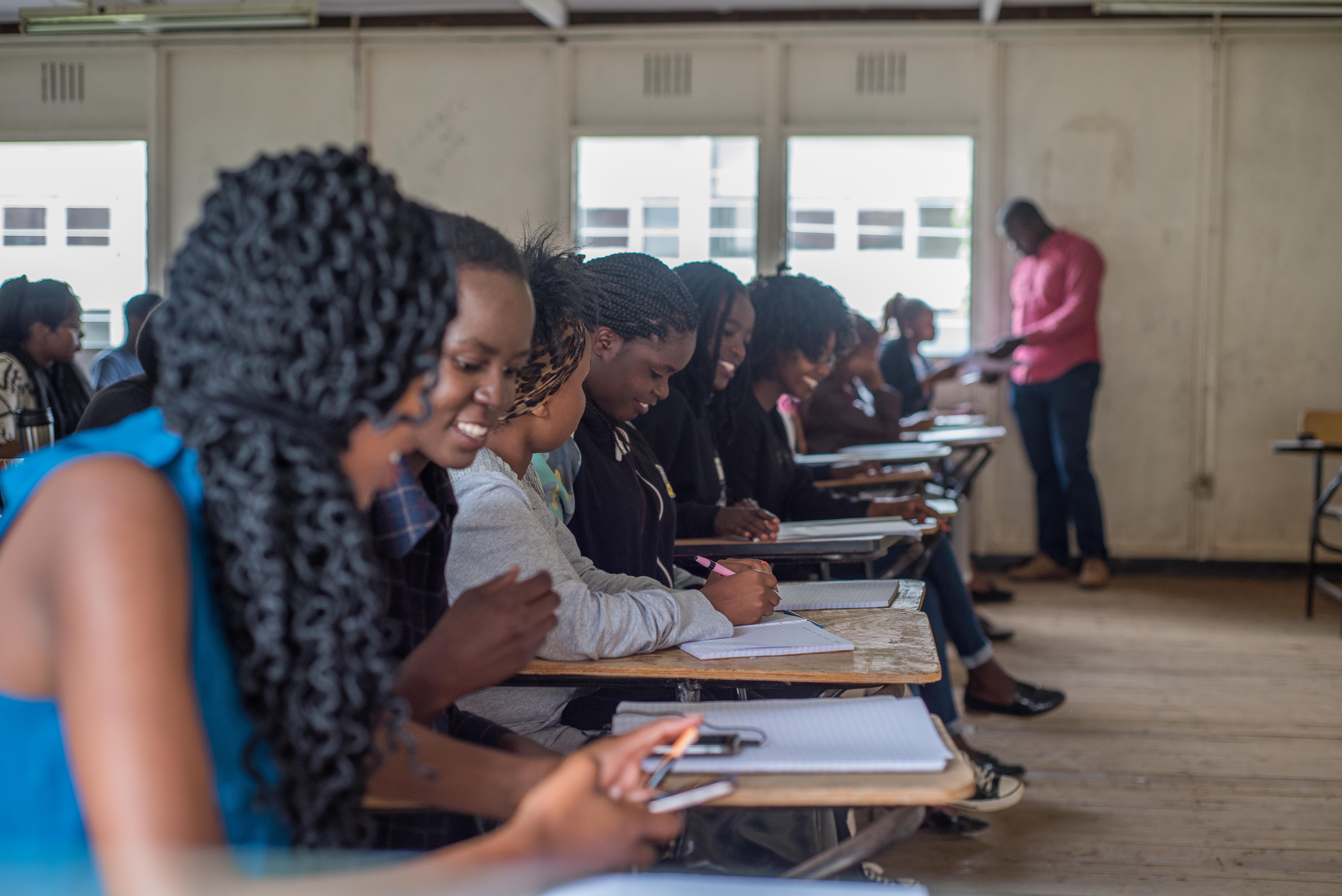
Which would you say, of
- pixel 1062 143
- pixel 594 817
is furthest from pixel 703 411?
pixel 1062 143

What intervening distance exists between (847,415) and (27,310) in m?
2.93

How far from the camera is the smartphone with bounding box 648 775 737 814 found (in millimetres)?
956

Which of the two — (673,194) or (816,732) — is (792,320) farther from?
(673,194)

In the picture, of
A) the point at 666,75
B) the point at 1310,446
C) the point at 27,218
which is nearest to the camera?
the point at 1310,446

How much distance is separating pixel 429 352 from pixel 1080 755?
2.54 meters

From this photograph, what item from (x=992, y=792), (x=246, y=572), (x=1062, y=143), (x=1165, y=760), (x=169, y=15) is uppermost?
(x=169, y=15)

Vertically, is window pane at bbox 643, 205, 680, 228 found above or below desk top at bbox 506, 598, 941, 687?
above

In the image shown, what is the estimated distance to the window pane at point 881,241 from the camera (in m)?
5.67

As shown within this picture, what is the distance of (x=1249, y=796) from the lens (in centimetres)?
263

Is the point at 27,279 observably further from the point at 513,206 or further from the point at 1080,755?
the point at 1080,755

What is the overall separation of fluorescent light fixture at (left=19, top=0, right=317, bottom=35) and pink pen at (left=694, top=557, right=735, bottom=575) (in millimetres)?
3853

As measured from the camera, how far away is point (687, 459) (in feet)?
8.74

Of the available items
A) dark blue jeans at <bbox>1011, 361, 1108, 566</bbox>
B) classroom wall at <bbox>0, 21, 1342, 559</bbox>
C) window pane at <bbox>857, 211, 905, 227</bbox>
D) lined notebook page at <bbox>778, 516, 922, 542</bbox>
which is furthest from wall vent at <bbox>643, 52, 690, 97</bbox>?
lined notebook page at <bbox>778, 516, 922, 542</bbox>

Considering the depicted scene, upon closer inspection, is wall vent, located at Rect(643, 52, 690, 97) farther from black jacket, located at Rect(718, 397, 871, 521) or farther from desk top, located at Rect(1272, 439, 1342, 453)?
desk top, located at Rect(1272, 439, 1342, 453)
